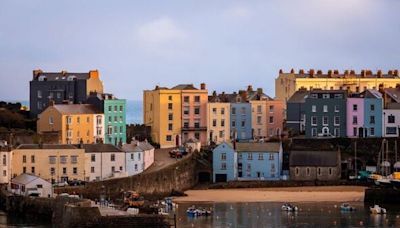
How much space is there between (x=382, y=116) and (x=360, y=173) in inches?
275

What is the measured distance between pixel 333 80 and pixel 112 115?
20734 mm

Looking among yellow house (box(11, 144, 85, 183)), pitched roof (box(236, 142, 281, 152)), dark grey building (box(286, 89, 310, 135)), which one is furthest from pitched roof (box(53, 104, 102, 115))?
dark grey building (box(286, 89, 310, 135))

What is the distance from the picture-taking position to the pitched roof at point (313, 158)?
6869 centimetres

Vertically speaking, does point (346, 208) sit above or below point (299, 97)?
below

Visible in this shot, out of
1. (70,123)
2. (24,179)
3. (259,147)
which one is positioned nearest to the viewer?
(24,179)

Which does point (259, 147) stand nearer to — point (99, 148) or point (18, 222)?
point (99, 148)

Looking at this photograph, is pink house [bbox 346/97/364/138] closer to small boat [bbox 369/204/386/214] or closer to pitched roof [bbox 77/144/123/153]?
small boat [bbox 369/204/386/214]

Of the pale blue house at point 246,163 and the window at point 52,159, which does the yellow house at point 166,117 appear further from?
the window at point 52,159

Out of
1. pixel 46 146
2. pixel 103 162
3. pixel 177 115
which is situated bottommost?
pixel 103 162

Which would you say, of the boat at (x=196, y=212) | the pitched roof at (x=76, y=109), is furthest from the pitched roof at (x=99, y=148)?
the boat at (x=196, y=212)

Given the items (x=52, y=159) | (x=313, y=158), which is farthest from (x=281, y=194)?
(x=52, y=159)

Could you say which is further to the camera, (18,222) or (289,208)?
(289,208)

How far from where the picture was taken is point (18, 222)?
175 feet

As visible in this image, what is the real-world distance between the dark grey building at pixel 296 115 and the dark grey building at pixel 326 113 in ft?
2.09
